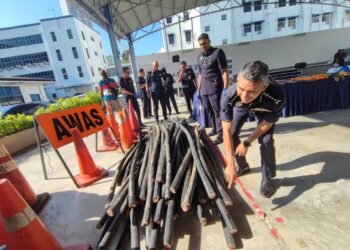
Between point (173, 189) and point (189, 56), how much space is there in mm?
14884

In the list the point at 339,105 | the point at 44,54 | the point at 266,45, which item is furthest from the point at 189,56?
the point at 44,54

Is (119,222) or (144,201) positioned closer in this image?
(119,222)

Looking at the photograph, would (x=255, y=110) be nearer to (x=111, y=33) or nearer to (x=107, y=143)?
(x=107, y=143)

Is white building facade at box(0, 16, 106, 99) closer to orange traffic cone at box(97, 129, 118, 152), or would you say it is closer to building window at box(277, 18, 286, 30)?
building window at box(277, 18, 286, 30)

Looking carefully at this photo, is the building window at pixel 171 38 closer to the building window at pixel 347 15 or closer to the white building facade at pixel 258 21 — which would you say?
the white building facade at pixel 258 21

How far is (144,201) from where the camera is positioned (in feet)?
7.30

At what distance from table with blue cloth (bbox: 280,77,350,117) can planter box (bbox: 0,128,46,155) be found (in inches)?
305

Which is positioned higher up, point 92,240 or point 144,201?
point 144,201

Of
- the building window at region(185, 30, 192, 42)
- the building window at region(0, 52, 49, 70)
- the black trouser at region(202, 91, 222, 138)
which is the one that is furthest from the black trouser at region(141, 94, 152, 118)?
the building window at region(0, 52, 49, 70)

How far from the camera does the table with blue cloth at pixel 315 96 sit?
5277 millimetres

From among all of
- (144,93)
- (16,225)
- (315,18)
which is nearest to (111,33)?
(144,93)

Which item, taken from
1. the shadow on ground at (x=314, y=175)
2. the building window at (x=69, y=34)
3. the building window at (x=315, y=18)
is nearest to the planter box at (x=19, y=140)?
the shadow on ground at (x=314, y=175)

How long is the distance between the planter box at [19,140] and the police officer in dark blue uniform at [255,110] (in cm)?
636

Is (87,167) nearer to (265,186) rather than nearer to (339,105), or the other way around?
(265,186)
